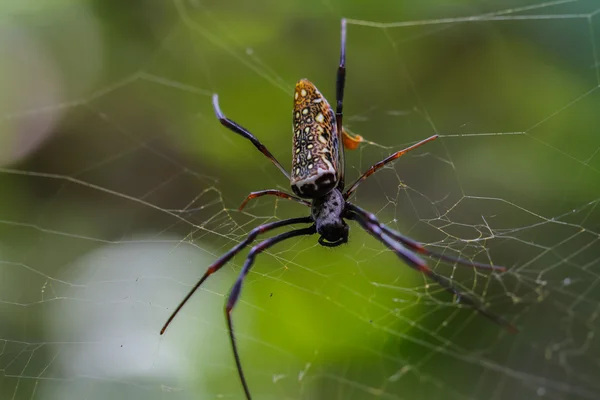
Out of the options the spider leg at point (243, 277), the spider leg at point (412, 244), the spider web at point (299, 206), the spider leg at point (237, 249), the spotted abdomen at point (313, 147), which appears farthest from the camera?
the spider web at point (299, 206)

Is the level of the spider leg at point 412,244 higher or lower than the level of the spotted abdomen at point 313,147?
lower

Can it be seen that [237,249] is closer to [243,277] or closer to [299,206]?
[243,277]

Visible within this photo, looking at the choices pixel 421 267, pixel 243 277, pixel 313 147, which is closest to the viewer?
pixel 421 267

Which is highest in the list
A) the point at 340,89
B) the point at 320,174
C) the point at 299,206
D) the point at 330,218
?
the point at 340,89

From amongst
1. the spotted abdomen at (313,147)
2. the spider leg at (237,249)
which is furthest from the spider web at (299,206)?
the spotted abdomen at (313,147)

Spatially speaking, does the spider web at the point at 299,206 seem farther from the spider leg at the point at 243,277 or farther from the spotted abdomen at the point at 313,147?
the spotted abdomen at the point at 313,147

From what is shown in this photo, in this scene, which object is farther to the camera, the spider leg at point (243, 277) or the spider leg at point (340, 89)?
the spider leg at point (340, 89)

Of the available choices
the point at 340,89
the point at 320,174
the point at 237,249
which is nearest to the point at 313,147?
the point at 320,174
